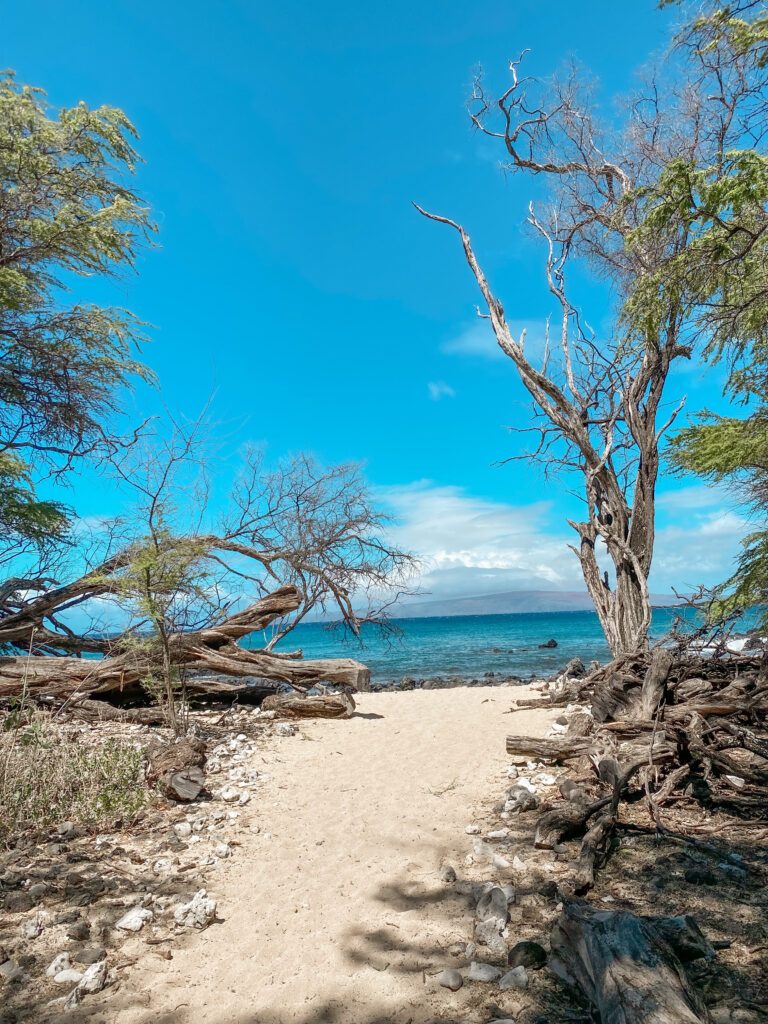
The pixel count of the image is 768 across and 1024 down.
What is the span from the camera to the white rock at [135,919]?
317 centimetres

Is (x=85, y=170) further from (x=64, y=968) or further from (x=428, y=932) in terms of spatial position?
(x=428, y=932)

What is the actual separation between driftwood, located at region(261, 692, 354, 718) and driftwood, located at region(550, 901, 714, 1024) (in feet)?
21.8

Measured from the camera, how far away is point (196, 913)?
10.8ft

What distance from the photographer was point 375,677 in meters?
21.5

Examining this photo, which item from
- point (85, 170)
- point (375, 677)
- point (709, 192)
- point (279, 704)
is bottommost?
point (375, 677)

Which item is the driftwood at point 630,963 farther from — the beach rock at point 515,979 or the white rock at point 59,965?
the white rock at point 59,965

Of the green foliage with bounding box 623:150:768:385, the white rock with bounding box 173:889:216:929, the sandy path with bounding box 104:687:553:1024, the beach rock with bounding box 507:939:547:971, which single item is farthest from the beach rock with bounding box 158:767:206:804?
the green foliage with bounding box 623:150:768:385

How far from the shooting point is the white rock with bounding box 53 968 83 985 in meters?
2.76

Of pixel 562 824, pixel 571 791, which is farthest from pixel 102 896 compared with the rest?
pixel 571 791

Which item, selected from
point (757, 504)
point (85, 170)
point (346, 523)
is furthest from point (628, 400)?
point (85, 170)

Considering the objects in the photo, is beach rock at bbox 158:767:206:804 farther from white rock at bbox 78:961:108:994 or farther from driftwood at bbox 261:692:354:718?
driftwood at bbox 261:692:354:718

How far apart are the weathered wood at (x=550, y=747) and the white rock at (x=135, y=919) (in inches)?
154

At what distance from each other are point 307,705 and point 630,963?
741cm

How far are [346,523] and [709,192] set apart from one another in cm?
836
